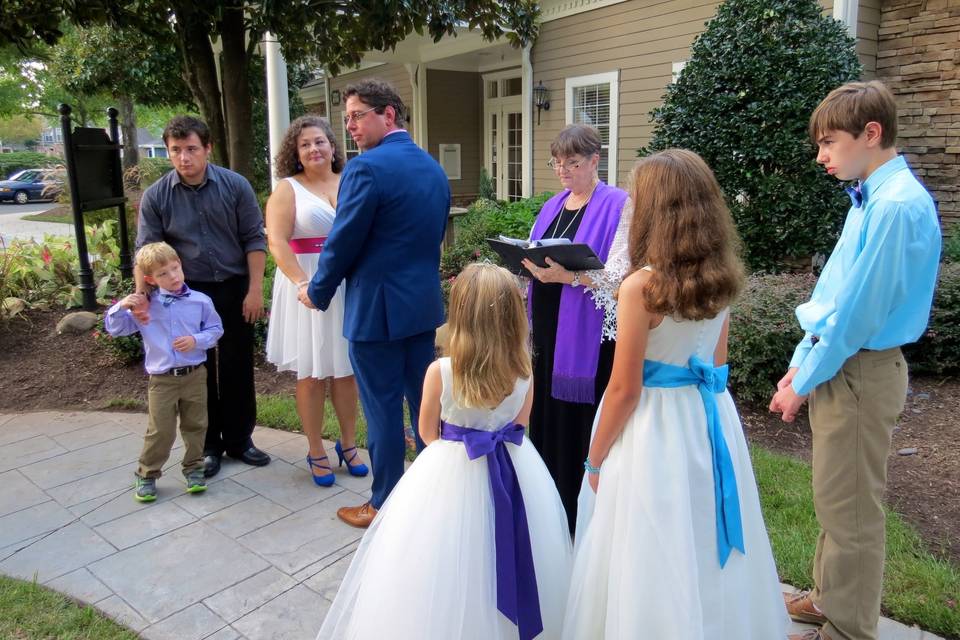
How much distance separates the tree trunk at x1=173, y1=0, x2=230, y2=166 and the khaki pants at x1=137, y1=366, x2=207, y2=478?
2870mm

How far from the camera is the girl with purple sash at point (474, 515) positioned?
2123mm

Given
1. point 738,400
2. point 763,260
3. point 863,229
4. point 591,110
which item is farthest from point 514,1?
point 863,229

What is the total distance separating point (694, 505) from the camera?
82.4 inches

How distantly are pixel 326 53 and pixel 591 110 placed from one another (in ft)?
15.3

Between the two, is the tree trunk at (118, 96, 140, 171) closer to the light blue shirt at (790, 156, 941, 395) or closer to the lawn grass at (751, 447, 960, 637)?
the lawn grass at (751, 447, 960, 637)

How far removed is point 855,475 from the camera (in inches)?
87.3

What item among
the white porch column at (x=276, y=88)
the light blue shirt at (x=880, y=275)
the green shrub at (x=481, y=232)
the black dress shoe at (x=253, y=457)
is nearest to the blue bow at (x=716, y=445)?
the light blue shirt at (x=880, y=275)

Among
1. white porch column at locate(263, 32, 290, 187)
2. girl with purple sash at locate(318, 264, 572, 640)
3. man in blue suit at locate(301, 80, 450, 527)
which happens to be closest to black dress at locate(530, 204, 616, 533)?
man in blue suit at locate(301, 80, 450, 527)

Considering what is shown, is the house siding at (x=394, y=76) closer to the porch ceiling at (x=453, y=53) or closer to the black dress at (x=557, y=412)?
the porch ceiling at (x=453, y=53)

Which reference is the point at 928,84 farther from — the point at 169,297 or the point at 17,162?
the point at 17,162

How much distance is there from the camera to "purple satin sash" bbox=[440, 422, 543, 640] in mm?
2137

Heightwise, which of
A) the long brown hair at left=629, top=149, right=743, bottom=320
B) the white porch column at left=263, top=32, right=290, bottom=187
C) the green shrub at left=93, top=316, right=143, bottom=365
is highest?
the white porch column at left=263, top=32, right=290, bottom=187

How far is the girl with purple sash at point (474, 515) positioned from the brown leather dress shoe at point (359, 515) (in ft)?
3.41

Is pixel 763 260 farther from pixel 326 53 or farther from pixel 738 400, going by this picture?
pixel 326 53
